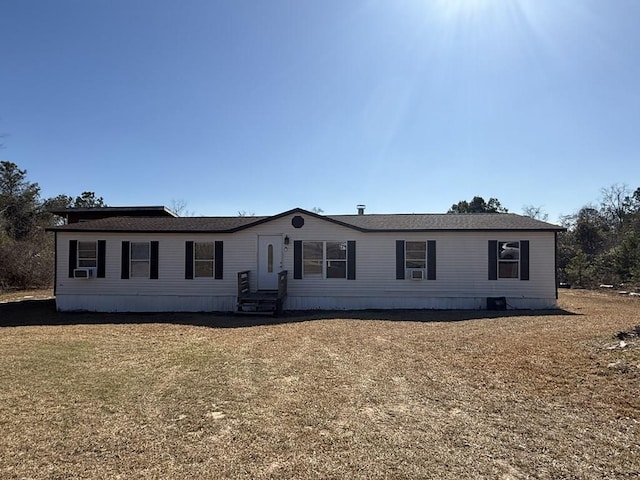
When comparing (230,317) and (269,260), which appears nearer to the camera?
(230,317)

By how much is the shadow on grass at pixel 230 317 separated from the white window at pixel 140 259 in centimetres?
159

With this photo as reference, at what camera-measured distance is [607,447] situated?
137 inches

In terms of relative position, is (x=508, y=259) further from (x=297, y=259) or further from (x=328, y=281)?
(x=297, y=259)

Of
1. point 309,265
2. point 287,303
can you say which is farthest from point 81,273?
point 309,265

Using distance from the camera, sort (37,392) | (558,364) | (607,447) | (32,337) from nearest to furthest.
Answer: (607,447) → (37,392) → (558,364) → (32,337)

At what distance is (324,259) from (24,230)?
25.9m

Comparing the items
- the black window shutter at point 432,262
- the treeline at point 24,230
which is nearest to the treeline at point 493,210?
the treeline at point 24,230

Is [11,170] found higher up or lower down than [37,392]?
higher up

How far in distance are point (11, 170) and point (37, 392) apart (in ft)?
117

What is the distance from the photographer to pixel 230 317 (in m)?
12.2

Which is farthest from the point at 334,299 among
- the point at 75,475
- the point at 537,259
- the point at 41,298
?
the point at 41,298

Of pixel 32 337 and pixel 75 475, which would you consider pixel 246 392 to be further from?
pixel 32 337

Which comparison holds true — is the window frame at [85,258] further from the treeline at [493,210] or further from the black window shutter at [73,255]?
the treeline at [493,210]

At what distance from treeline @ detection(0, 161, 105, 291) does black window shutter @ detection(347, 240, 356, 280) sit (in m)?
14.4
